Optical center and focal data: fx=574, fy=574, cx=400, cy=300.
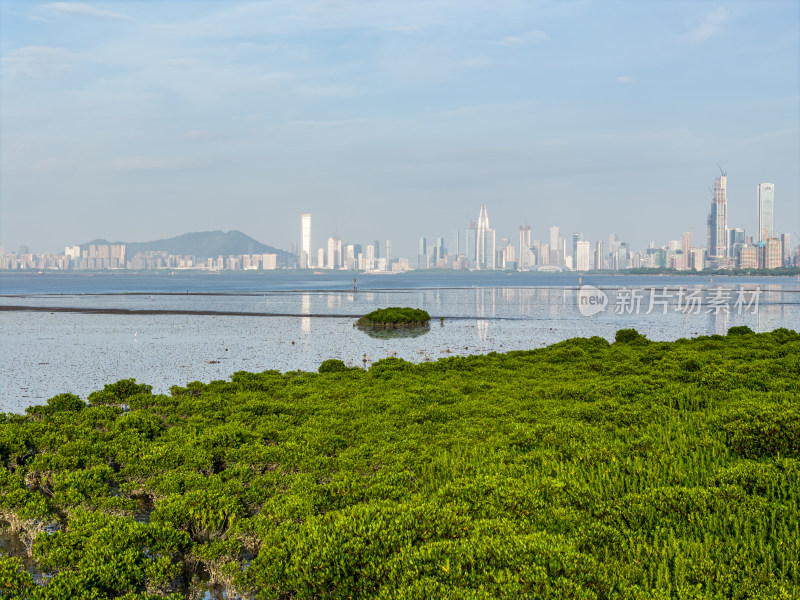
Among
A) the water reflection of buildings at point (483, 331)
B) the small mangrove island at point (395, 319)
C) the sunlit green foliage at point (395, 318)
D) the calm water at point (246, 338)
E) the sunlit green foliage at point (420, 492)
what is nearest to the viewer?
the sunlit green foliage at point (420, 492)

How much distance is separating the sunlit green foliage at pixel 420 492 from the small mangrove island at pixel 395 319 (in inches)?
1598

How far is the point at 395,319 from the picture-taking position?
6425 cm

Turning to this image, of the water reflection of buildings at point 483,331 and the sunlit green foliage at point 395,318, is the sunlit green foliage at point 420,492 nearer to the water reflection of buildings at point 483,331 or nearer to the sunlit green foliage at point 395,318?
the water reflection of buildings at point 483,331

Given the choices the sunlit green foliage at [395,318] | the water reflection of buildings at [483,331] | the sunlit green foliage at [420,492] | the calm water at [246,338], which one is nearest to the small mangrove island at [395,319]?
the sunlit green foliage at [395,318]

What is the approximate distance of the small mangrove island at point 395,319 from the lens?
64.0 m

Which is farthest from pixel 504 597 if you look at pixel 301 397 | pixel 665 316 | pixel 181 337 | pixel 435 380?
pixel 665 316

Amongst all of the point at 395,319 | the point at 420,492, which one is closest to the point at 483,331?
the point at 395,319

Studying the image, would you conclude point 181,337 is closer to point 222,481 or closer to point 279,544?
point 222,481

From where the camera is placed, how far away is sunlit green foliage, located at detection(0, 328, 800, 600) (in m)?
8.39

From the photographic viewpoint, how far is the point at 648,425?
16922mm

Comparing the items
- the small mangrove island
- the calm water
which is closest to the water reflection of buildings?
the calm water

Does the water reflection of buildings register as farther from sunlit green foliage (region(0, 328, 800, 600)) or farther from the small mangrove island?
sunlit green foliage (region(0, 328, 800, 600))

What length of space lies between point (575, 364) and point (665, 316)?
55859 millimetres

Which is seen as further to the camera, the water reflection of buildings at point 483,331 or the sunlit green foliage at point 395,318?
the sunlit green foliage at point 395,318
